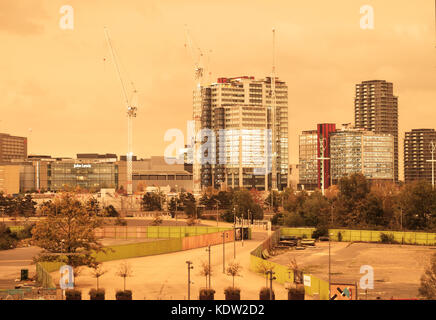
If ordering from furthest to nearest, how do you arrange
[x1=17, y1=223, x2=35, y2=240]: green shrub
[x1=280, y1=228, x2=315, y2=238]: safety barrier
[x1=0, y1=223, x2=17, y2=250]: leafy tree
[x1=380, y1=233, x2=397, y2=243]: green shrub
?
[x1=280, y1=228, x2=315, y2=238]: safety barrier, [x1=17, y1=223, x2=35, y2=240]: green shrub, [x1=380, y1=233, x2=397, y2=243]: green shrub, [x1=0, y1=223, x2=17, y2=250]: leafy tree

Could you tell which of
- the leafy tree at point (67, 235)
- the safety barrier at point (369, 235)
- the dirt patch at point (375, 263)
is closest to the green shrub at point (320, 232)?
the safety barrier at point (369, 235)

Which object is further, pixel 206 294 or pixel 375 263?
pixel 375 263

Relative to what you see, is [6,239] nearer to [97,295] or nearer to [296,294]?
[97,295]

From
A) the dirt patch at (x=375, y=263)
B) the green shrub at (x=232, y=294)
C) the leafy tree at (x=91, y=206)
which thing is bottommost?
the dirt patch at (x=375, y=263)

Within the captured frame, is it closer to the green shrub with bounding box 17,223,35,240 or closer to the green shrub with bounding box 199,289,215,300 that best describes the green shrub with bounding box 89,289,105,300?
the green shrub with bounding box 199,289,215,300

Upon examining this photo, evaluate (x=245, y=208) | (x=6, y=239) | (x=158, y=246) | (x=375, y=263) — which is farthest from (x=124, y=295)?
(x=245, y=208)

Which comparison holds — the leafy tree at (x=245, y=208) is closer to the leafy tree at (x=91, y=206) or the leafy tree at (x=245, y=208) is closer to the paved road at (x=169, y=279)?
the leafy tree at (x=91, y=206)

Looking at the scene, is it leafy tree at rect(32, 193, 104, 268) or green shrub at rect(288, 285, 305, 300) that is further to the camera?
leafy tree at rect(32, 193, 104, 268)

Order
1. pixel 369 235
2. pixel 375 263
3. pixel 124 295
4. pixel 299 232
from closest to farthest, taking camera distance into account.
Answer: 1. pixel 124 295
2. pixel 375 263
3. pixel 369 235
4. pixel 299 232

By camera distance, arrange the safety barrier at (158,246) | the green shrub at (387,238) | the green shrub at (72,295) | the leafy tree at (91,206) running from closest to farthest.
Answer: the green shrub at (72,295), the safety barrier at (158,246), the leafy tree at (91,206), the green shrub at (387,238)

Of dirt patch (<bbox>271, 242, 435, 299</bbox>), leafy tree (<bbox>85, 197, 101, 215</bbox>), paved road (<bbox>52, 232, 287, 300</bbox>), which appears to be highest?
leafy tree (<bbox>85, 197, 101, 215</bbox>)

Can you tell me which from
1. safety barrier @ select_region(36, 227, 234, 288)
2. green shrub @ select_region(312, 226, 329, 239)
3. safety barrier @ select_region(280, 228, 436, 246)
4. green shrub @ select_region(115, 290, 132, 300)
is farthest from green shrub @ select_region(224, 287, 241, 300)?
green shrub @ select_region(312, 226, 329, 239)

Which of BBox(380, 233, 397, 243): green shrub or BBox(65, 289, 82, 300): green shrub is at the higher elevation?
BBox(65, 289, 82, 300): green shrub
